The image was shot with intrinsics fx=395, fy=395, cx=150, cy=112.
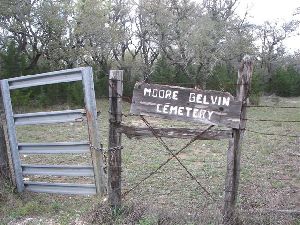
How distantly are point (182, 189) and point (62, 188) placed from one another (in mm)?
1987

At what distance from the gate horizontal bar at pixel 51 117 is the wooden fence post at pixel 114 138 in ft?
2.14

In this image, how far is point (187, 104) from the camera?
15.6 ft

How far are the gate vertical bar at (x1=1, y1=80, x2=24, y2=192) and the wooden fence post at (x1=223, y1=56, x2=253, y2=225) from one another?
11.0ft

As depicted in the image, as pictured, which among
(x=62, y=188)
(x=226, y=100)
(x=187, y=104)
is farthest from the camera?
(x=62, y=188)

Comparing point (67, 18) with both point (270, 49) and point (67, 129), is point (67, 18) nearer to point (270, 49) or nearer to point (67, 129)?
point (67, 129)

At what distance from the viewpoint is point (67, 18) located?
82.6ft

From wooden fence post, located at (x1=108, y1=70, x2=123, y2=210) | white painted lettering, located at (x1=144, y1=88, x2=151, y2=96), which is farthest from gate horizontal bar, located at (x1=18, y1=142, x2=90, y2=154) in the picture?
white painted lettering, located at (x1=144, y1=88, x2=151, y2=96)

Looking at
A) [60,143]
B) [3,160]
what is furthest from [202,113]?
[3,160]

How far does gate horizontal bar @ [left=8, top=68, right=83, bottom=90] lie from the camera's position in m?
5.52

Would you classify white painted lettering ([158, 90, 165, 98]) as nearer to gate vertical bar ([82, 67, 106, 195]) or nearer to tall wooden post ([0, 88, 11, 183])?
gate vertical bar ([82, 67, 106, 195])

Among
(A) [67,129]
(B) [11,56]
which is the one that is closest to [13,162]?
(A) [67,129]

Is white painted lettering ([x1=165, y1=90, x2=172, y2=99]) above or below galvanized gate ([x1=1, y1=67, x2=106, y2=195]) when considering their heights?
above

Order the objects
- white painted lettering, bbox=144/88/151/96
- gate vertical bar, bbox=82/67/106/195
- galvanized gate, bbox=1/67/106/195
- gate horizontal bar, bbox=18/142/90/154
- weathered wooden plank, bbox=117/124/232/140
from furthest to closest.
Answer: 1. gate horizontal bar, bbox=18/142/90/154
2. galvanized gate, bbox=1/67/106/195
3. gate vertical bar, bbox=82/67/106/195
4. white painted lettering, bbox=144/88/151/96
5. weathered wooden plank, bbox=117/124/232/140

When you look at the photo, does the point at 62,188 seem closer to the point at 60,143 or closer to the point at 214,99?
the point at 60,143
